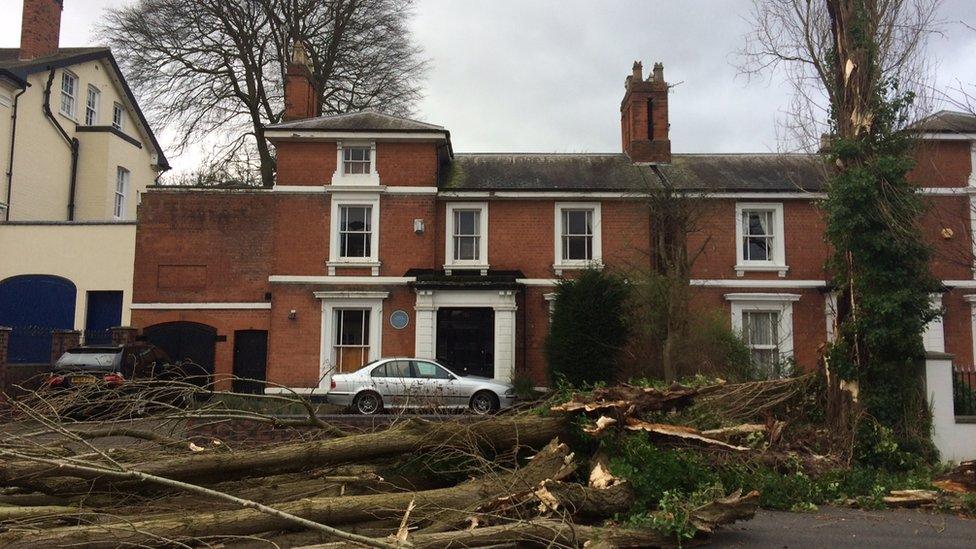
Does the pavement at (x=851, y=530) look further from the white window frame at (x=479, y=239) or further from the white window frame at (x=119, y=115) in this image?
the white window frame at (x=119, y=115)

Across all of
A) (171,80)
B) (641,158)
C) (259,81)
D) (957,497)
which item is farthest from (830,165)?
(171,80)

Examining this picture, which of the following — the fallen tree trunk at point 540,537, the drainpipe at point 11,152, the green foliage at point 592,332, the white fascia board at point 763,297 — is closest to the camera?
the fallen tree trunk at point 540,537

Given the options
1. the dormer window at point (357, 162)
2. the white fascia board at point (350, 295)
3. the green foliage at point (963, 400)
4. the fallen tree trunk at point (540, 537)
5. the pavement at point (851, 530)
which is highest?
the dormer window at point (357, 162)

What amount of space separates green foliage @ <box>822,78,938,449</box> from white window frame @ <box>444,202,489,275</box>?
9.92m

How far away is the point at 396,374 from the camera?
49.6ft

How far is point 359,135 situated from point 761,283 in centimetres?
1150

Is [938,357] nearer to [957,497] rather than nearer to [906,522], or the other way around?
[957,497]

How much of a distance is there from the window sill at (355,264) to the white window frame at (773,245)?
9683mm

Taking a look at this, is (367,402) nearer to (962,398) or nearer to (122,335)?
(122,335)

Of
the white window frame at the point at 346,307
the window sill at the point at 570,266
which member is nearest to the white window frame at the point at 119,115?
the white window frame at the point at 346,307

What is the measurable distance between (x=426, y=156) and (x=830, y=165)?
10.7m

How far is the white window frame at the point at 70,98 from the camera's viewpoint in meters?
24.0

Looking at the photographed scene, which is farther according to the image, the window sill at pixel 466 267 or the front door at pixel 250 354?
the front door at pixel 250 354

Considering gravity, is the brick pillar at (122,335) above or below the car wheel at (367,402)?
above
